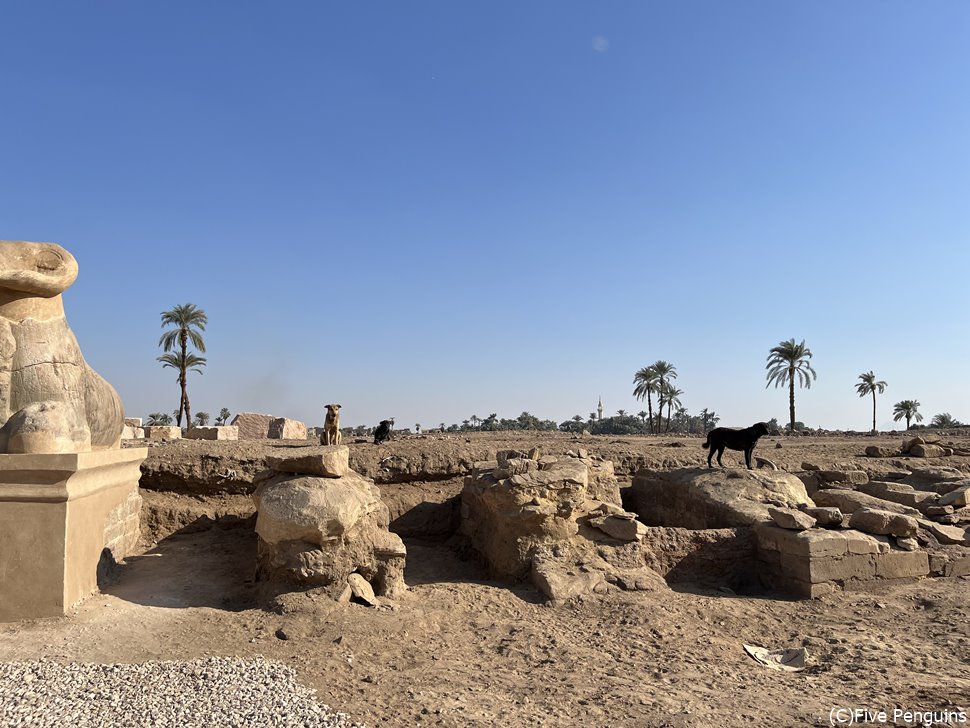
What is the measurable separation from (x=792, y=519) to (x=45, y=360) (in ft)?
22.1

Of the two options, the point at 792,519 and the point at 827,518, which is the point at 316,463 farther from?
the point at 827,518

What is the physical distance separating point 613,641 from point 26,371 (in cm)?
492

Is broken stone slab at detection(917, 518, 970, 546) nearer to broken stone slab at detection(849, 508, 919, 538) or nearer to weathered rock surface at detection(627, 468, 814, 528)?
broken stone slab at detection(849, 508, 919, 538)

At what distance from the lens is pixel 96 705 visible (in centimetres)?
313

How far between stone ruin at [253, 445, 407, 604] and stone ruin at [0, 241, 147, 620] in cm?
126

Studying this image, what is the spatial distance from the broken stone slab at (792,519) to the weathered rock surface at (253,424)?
635 inches

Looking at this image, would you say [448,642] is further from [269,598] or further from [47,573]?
[47,573]

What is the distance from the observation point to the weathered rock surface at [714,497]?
22.6 feet

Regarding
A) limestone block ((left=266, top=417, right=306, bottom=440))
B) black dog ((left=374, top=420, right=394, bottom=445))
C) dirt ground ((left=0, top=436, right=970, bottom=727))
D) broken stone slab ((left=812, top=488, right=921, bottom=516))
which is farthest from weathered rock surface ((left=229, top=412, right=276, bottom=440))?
broken stone slab ((left=812, top=488, right=921, bottom=516))

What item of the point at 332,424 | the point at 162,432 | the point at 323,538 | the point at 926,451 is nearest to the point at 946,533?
the point at 323,538

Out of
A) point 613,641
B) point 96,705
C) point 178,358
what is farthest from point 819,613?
point 178,358

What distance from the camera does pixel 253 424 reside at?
19.7 metres

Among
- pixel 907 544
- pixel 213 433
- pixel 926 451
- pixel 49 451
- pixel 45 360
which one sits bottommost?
pixel 907 544

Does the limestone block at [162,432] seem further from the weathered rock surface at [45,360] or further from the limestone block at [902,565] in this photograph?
the limestone block at [902,565]
